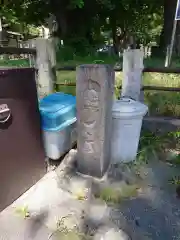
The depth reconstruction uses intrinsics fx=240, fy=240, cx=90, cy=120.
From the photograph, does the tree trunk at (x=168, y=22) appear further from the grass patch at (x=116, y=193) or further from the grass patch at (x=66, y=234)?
the grass patch at (x=66, y=234)

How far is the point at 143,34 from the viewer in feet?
82.8

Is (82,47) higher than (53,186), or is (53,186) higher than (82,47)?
(82,47)

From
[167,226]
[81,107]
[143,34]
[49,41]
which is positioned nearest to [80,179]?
[81,107]

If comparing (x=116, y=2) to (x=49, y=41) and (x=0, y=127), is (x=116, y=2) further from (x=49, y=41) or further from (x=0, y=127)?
(x=0, y=127)

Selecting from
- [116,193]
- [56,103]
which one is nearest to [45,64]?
[56,103]

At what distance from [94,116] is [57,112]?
1.45ft

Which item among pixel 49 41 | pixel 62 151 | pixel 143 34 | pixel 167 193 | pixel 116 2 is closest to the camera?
pixel 167 193

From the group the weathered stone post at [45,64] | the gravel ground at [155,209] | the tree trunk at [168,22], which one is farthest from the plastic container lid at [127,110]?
the tree trunk at [168,22]

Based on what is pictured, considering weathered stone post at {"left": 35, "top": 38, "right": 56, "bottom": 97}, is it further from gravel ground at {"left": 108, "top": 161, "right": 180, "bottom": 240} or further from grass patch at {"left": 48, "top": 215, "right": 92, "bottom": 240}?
grass patch at {"left": 48, "top": 215, "right": 92, "bottom": 240}

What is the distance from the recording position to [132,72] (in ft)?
11.1

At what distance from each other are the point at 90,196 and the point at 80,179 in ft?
0.84

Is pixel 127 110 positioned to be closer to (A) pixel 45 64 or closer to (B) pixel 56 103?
(B) pixel 56 103

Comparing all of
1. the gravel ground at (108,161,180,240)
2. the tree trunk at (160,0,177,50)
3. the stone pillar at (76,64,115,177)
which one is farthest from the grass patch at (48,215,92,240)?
the tree trunk at (160,0,177,50)

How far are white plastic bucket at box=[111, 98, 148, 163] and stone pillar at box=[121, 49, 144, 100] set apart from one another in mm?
680
